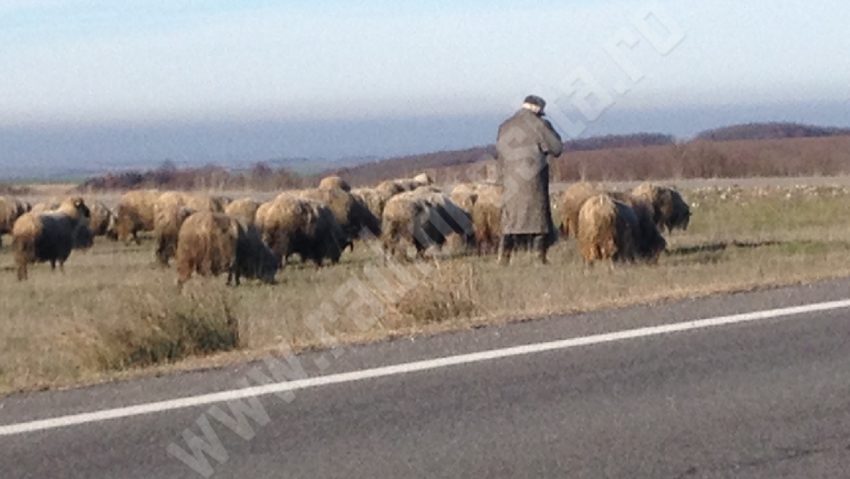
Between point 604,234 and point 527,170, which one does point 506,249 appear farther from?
point 604,234

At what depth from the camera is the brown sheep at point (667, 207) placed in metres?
28.4

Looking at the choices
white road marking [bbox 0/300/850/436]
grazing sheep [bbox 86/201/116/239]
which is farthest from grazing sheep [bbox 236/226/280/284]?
grazing sheep [bbox 86/201/116/239]

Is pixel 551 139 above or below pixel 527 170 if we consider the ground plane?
above

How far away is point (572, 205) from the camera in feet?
81.0

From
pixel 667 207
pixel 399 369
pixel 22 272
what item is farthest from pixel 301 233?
pixel 399 369

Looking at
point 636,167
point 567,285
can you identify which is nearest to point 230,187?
point 636,167

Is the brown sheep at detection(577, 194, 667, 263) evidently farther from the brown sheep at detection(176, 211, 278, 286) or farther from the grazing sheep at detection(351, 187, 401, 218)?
the grazing sheep at detection(351, 187, 401, 218)

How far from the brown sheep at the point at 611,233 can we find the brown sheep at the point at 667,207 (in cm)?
673

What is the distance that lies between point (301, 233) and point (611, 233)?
6.99m

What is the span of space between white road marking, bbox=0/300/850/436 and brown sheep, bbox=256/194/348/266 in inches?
600

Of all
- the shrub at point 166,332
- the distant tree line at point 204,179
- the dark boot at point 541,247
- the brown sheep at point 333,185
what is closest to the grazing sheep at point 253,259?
the dark boot at point 541,247

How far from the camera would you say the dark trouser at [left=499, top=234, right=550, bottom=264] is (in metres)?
18.6

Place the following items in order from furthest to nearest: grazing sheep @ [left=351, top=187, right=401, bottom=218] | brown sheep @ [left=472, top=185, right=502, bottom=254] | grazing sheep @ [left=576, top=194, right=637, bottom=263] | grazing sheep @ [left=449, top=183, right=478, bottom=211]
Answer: grazing sheep @ [left=351, top=187, right=401, bottom=218] → grazing sheep @ [left=449, top=183, right=478, bottom=211] → brown sheep @ [left=472, top=185, right=502, bottom=254] → grazing sheep @ [left=576, top=194, right=637, bottom=263]

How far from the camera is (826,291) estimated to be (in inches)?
462
